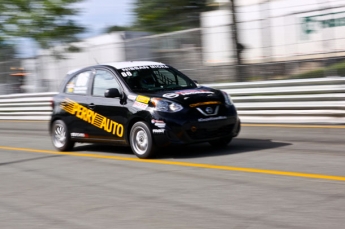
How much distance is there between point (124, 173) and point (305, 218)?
12.7 ft

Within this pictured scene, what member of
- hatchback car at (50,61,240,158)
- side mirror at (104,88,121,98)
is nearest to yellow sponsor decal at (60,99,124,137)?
hatchback car at (50,61,240,158)

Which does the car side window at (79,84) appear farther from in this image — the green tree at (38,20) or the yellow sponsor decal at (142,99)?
the green tree at (38,20)

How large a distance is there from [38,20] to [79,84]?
22.7 metres

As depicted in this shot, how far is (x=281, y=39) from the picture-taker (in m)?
16.8

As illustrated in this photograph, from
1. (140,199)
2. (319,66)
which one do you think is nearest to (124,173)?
(140,199)

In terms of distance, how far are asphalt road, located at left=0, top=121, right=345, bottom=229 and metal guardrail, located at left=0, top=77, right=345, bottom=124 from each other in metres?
0.99

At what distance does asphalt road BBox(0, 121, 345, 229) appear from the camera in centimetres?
606

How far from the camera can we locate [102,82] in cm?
1131

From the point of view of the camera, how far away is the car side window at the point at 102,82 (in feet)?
36.3

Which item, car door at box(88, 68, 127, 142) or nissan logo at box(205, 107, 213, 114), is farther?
car door at box(88, 68, 127, 142)

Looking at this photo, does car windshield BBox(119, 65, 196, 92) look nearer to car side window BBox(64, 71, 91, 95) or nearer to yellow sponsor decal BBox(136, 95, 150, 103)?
yellow sponsor decal BBox(136, 95, 150, 103)

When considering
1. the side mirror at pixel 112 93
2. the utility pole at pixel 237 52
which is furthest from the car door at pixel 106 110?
the utility pole at pixel 237 52

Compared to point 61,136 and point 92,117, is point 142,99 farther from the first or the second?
point 61,136

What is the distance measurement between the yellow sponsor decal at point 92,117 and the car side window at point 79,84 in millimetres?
217
